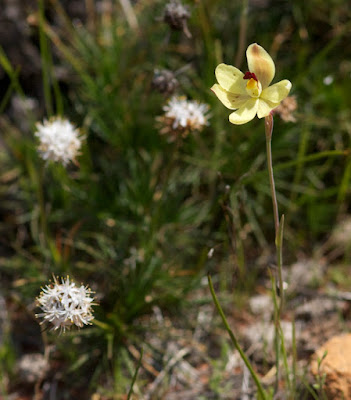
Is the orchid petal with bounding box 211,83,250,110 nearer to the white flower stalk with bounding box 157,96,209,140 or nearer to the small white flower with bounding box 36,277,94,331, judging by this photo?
the white flower stalk with bounding box 157,96,209,140

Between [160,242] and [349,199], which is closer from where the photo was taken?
[160,242]

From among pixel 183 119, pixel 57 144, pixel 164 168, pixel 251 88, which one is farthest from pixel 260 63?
pixel 164 168

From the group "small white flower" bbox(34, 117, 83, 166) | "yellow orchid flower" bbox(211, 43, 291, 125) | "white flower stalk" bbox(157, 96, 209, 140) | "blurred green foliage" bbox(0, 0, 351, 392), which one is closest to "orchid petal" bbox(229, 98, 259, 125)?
"yellow orchid flower" bbox(211, 43, 291, 125)

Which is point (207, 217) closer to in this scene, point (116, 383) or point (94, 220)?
point (94, 220)

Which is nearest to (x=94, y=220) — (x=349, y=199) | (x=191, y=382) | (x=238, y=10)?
(x=191, y=382)

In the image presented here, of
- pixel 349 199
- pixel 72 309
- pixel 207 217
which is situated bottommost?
pixel 72 309

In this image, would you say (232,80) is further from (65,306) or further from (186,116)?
(65,306)

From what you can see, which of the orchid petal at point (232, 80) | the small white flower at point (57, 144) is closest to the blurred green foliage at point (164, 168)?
the small white flower at point (57, 144)
